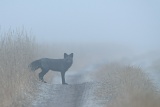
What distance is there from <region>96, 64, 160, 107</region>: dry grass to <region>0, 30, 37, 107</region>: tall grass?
7.97 ft

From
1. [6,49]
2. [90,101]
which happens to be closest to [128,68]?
[90,101]

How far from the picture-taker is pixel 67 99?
1084cm

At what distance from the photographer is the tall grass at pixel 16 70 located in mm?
9695

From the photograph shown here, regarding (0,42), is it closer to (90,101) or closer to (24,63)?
(24,63)

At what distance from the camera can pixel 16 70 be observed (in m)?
10.9

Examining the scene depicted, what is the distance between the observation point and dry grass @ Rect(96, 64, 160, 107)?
7.84m

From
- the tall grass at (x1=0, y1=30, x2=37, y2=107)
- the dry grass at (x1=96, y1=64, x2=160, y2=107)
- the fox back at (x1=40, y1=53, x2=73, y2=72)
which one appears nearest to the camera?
the dry grass at (x1=96, y1=64, x2=160, y2=107)

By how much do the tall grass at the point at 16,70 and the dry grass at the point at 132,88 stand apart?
2.43m

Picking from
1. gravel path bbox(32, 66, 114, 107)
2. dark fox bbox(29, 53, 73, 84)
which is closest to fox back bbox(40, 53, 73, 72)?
dark fox bbox(29, 53, 73, 84)

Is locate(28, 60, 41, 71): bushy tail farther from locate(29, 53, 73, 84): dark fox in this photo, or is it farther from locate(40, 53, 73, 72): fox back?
locate(40, 53, 73, 72): fox back

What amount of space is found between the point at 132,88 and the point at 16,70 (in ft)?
11.4

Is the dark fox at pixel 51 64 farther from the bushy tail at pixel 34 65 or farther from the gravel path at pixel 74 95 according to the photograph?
the gravel path at pixel 74 95

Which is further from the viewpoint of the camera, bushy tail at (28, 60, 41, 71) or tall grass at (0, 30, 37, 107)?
bushy tail at (28, 60, 41, 71)

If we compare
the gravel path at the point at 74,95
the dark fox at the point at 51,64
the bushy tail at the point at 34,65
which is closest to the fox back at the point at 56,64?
the dark fox at the point at 51,64
